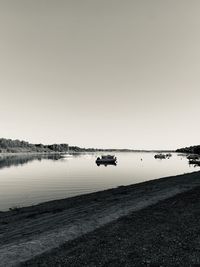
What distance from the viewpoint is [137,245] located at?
11805 mm

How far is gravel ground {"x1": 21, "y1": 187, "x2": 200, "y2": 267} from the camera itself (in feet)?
33.5

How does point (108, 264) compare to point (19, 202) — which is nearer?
point (108, 264)

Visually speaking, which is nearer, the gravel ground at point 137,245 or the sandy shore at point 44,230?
the gravel ground at point 137,245

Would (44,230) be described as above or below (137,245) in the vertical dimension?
below

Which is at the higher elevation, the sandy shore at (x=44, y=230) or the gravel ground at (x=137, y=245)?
the gravel ground at (x=137, y=245)

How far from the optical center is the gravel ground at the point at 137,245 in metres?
10.2

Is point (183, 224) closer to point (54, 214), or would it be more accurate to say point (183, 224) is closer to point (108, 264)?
point (108, 264)

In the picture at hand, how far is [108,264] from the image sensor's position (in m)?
9.97

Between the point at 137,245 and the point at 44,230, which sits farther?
the point at 44,230

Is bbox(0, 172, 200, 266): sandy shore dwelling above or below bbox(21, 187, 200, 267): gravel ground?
below

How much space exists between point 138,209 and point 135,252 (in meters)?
8.17

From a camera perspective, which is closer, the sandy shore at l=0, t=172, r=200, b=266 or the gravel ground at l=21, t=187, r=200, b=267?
the gravel ground at l=21, t=187, r=200, b=267

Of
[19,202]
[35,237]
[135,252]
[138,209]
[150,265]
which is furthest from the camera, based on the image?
[19,202]

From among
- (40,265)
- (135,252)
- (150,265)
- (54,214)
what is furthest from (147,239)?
(54,214)
